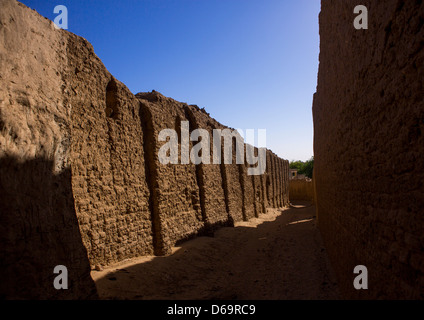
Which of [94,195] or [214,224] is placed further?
[214,224]

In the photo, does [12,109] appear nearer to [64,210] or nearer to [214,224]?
[64,210]

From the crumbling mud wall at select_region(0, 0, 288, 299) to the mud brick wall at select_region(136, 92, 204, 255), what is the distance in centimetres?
3

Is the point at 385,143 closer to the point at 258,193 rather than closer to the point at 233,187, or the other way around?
the point at 233,187

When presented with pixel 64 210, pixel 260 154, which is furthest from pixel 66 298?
pixel 260 154

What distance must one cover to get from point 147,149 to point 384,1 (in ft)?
21.0

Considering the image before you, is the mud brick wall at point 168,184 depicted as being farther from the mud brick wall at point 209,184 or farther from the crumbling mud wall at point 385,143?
the crumbling mud wall at point 385,143

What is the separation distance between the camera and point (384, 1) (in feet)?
7.48

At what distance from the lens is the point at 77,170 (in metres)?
5.26

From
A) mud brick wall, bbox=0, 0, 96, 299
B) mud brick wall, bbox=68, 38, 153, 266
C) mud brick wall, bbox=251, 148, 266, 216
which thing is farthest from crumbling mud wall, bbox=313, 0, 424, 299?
mud brick wall, bbox=251, 148, 266, 216

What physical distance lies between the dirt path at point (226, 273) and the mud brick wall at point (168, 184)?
1.74ft

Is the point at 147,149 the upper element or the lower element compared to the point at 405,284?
upper

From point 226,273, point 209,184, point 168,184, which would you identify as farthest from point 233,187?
point 226,273

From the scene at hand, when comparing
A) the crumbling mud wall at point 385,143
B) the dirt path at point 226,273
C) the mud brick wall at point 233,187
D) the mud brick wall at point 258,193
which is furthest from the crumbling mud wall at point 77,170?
the mud brick wall at point 258,193

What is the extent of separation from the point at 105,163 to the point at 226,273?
4045 millimetres
